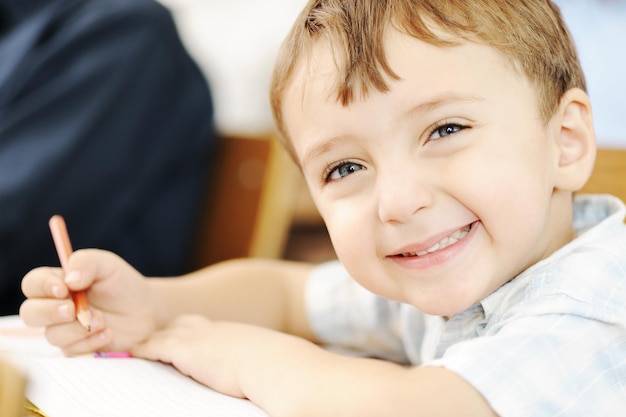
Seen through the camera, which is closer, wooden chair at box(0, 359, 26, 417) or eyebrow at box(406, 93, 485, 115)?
wooden chair at box(0, 359, 26, 417)

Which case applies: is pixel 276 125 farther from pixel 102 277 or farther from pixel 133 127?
pixel 133 127

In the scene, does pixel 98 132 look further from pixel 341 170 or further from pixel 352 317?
pixel 341 170

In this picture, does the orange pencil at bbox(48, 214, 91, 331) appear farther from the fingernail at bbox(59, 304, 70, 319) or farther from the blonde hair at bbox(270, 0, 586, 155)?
the blonde hair at bbox(270, 0, 586, 155)

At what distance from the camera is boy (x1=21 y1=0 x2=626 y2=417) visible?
0.56 meters

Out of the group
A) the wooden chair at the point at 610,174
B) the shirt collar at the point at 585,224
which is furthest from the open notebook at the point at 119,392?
the wooden chair at the point at 610,174

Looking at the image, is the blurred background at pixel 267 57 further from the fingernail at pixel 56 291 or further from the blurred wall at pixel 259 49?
the fingernail at pixel 56 291

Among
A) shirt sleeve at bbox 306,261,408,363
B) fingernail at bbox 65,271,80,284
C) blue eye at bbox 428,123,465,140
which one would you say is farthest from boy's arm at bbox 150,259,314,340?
blue eye at bbox 428,123,465,140

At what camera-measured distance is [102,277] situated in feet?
2.60

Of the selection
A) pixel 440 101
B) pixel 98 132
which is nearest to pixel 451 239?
pixel 440 101

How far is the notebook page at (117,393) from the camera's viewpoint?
58cm

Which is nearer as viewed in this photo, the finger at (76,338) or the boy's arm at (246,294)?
the finger at (76,338)

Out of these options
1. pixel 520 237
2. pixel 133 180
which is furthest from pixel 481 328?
pixel 133 180

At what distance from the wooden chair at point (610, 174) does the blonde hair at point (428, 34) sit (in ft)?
0.76

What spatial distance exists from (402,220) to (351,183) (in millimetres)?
73
